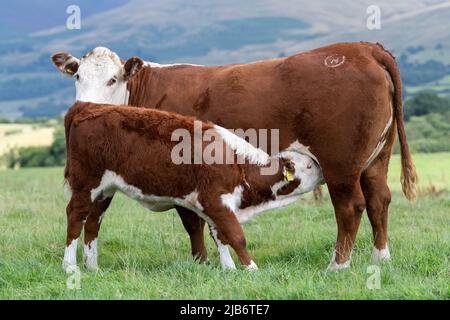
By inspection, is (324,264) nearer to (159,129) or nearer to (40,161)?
(159,129)

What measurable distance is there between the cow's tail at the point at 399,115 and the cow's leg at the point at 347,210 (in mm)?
713

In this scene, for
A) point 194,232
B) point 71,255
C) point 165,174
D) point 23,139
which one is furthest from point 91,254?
point 23,139

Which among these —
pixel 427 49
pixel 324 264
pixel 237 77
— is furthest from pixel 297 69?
pixel 427 49

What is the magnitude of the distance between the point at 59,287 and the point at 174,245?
8.64 feet

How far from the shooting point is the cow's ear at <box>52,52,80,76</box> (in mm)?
8953

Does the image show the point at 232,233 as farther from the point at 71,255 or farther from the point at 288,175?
the point at 71,255

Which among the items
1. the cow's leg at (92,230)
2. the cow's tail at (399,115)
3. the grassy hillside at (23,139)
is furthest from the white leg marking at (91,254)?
the grassy hillside at (23,139)

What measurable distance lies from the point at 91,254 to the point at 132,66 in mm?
2168

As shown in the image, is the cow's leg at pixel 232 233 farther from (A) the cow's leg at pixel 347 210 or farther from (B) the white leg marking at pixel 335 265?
(A) the cow's leg at pixel 347 210

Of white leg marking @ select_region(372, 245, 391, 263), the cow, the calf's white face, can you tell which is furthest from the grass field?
the calf's white face

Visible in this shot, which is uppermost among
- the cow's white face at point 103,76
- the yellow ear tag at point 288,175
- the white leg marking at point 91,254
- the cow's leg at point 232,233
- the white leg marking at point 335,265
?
the cow's white face at point 103,76

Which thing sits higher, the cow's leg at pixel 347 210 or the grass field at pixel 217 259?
the cow's leg at pixel 347 210

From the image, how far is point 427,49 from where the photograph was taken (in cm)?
18675

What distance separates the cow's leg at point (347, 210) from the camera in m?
7.71
